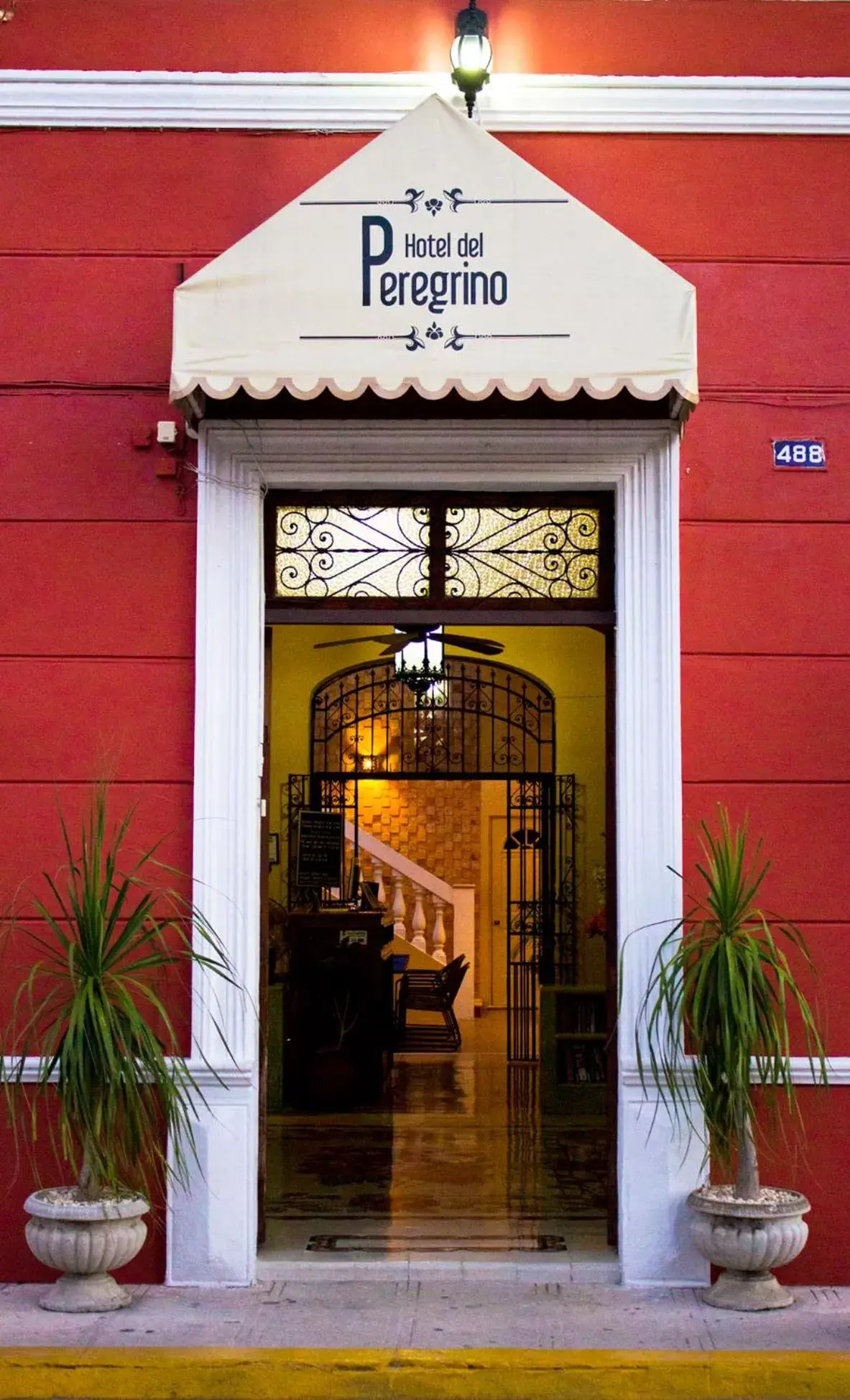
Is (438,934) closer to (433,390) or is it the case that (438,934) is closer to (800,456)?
(800,456)

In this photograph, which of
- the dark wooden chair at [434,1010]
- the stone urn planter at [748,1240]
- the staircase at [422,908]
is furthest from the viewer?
the staircase at [422,908]

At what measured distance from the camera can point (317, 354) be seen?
5840mm

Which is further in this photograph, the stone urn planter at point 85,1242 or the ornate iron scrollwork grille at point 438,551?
the ornate iron scrollwork grille at point 438,551

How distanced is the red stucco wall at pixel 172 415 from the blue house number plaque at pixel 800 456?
38 mm

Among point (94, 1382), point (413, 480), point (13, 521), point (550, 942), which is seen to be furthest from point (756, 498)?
point (550, 942)

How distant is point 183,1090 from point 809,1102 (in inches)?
93.8

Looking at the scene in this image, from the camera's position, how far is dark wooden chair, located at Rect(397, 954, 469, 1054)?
13266 mm

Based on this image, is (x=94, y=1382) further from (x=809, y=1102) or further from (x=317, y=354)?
(x=317, y=354)

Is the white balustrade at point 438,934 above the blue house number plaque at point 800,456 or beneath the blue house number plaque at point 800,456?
beneath

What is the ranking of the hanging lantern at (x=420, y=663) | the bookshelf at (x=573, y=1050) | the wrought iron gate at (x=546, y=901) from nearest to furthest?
the bookshelf at (x=573, y=1050)
the hanging lantern at (x=420, y=663)
the wrought iron gate at (x=546, y=901)

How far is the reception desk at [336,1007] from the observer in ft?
32.9

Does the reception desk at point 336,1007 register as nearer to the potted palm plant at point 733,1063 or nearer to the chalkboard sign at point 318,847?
the chalkboard sign at point 318,847

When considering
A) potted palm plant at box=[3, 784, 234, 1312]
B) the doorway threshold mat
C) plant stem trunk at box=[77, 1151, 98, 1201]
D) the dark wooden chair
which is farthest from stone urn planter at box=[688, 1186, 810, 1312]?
the dark wooden chair

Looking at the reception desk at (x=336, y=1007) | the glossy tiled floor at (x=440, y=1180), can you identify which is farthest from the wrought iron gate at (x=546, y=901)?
the reception desk at (x=336, y=1007)
